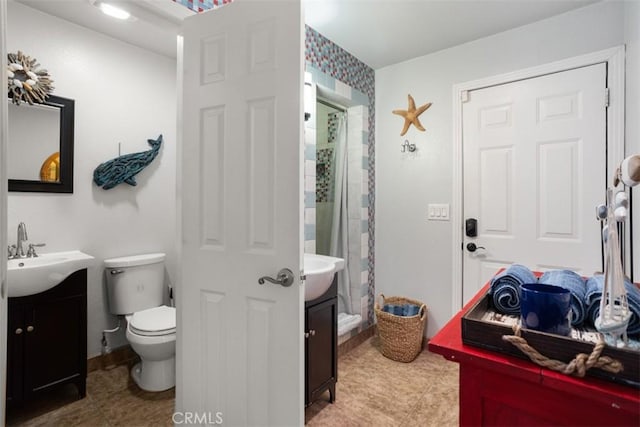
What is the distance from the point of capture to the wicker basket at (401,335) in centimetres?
242

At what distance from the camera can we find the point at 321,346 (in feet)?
5.85

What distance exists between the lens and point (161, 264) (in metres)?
2.47

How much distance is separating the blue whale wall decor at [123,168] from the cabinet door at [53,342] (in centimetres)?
83

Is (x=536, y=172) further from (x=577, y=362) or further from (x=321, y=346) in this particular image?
(x=577, y=362)

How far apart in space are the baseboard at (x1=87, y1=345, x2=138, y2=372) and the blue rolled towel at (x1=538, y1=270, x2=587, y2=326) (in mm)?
2719

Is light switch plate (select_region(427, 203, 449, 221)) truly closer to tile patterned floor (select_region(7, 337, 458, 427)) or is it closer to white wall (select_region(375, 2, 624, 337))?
white wall (select_region(375, 2, 624, 337))

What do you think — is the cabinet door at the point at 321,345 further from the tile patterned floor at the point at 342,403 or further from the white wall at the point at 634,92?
the white wall at the point at 634,92

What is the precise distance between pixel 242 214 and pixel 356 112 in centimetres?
180

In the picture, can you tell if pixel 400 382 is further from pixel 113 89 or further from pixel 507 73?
pixel 113 89

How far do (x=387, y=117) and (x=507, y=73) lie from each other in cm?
94

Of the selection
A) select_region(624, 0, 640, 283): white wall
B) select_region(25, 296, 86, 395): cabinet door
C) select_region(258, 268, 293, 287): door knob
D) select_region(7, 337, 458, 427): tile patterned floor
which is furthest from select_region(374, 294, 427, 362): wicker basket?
select_region(25, 296, 86, 395): cabinet door

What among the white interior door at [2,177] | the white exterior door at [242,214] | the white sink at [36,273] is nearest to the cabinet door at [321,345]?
the white exterior door at [242,214]

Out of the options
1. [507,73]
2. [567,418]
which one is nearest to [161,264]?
[567,418]

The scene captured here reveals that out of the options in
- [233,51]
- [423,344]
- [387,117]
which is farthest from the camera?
[387,117]
